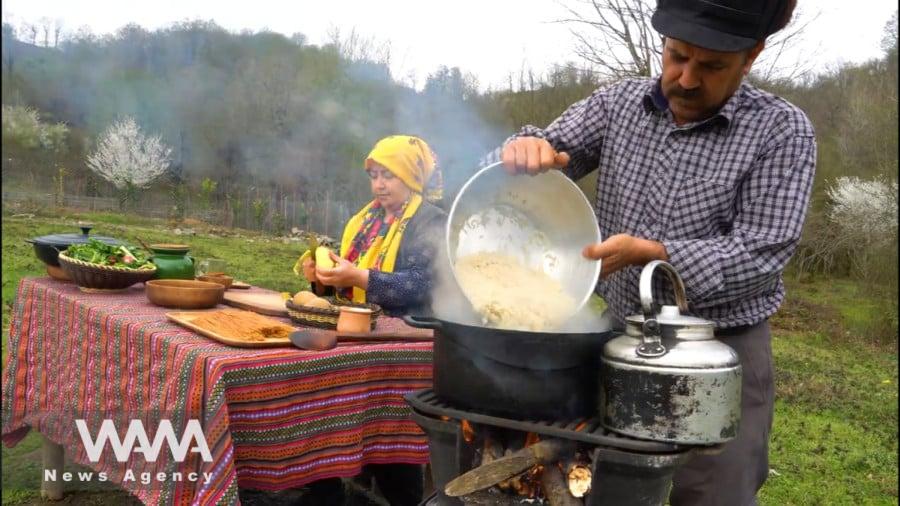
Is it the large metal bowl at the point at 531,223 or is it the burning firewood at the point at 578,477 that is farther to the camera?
the large metal bowl at the point at 531,223

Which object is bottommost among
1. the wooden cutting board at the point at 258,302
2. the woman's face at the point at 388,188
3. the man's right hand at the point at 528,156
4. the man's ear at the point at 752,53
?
the wooden cutting board at the point at 258,302

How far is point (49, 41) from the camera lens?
9.23ft

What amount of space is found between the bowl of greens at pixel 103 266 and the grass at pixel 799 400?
0.40 meters

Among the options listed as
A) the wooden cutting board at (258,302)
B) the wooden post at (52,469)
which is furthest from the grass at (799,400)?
the wooden cutting board at (258,302)

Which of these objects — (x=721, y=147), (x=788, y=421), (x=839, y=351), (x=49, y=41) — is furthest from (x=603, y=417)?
(x=839, y=351)

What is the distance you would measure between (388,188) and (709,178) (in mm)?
2046

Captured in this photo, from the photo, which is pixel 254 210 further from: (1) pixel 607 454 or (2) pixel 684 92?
(1) pixel 607 454

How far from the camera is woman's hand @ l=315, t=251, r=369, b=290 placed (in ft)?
10.6

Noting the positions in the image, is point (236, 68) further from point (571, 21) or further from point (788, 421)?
point (571, 21)

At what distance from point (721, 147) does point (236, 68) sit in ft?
10.7

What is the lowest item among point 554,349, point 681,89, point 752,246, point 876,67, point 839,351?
point 839,351

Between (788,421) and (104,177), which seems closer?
(104,177)

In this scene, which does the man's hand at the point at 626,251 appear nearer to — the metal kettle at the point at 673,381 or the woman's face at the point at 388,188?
the metal kettle at the point at 673,381

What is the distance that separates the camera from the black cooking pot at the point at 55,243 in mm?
3832
